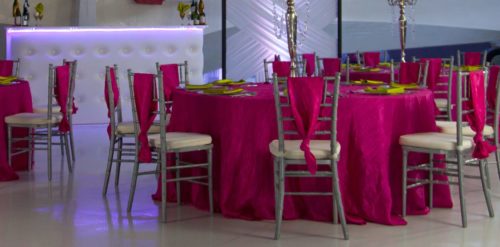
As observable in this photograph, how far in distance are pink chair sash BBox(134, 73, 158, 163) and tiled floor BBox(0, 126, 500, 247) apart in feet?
1.39

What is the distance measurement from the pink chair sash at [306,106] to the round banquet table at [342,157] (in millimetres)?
358

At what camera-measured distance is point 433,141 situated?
4410mm

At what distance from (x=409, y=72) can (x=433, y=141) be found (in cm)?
203

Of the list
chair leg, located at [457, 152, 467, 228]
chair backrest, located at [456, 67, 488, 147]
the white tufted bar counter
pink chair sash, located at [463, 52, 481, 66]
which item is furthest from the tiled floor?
the white tufted bar counter

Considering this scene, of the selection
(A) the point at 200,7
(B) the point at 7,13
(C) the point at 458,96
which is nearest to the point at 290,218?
(C) the point at 458,96

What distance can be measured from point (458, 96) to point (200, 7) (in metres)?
4.94

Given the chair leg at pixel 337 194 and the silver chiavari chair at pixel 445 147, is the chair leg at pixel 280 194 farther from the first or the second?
the silver chiavari chair at pixel 445 147

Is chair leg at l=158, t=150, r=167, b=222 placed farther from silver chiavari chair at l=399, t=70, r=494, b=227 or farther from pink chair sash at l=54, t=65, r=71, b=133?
pink chair sash at l=54, t=65, r=71, b=133

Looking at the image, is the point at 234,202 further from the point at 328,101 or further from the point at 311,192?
the point at 328,101

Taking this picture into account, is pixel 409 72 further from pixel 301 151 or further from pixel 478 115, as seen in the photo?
pixel 301 151

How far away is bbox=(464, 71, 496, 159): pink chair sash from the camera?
4547mm

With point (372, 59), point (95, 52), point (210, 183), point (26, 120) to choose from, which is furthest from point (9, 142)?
point (372, 59)

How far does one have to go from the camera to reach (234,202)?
469cm

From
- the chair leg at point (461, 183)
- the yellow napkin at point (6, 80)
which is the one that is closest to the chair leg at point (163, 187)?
the chair leg at point (461, 183)
